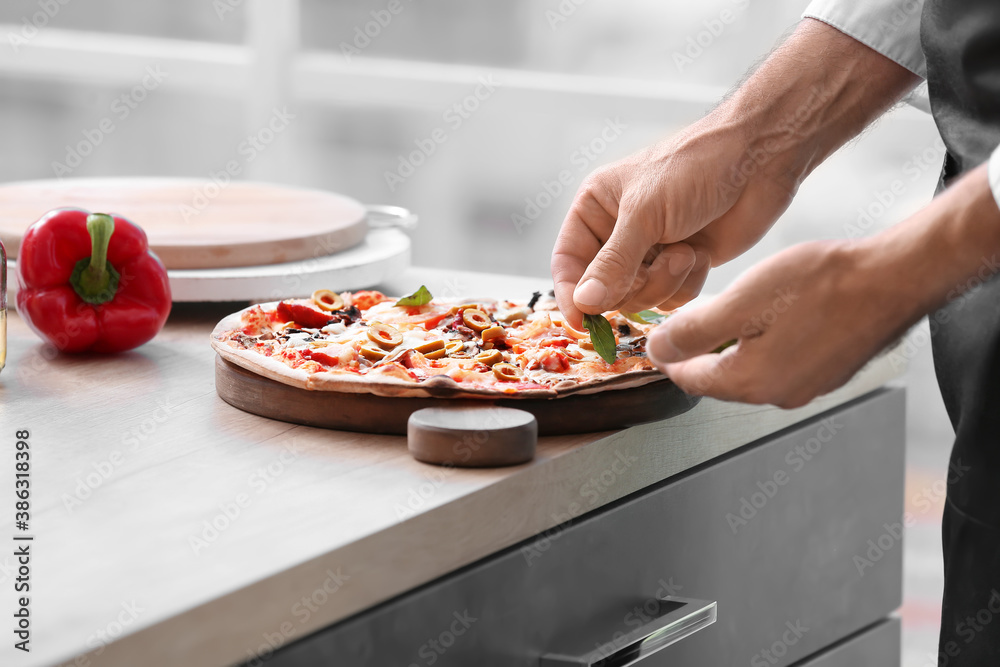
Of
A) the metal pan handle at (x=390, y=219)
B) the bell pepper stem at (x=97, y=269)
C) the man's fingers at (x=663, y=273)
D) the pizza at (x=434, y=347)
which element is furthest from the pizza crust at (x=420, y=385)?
the metal pan handle at (x=390, y=219)

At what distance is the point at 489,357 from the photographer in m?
1.03

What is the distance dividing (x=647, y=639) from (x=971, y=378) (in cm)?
35

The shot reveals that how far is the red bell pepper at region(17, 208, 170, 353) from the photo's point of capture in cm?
116

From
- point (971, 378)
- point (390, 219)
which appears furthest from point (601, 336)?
point (390, 219)

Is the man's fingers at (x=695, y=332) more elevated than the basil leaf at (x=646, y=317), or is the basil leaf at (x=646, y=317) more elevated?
the man's fingers at (x=695, y=332)

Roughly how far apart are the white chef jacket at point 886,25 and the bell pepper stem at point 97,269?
777mm

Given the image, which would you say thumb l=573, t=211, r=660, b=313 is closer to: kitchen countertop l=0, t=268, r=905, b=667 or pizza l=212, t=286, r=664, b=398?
pizza l=212, t=286, r=664, b=398

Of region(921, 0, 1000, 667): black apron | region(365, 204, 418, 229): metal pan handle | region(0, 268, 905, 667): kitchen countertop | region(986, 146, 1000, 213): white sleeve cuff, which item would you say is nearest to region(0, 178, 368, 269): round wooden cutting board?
region(365, 204, 418, 229): metal pan handle

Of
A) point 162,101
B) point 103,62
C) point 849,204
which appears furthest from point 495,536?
point 162,101

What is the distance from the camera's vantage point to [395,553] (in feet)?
2.48

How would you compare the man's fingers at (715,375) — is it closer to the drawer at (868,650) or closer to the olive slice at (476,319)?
the olive slice at (476,319)

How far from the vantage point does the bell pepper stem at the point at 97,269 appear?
1.17 meters

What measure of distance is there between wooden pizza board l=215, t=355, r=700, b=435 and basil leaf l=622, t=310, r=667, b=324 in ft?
0.60

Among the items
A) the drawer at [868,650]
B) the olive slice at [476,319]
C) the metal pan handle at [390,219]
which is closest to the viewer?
the olive slice at [476,319]
